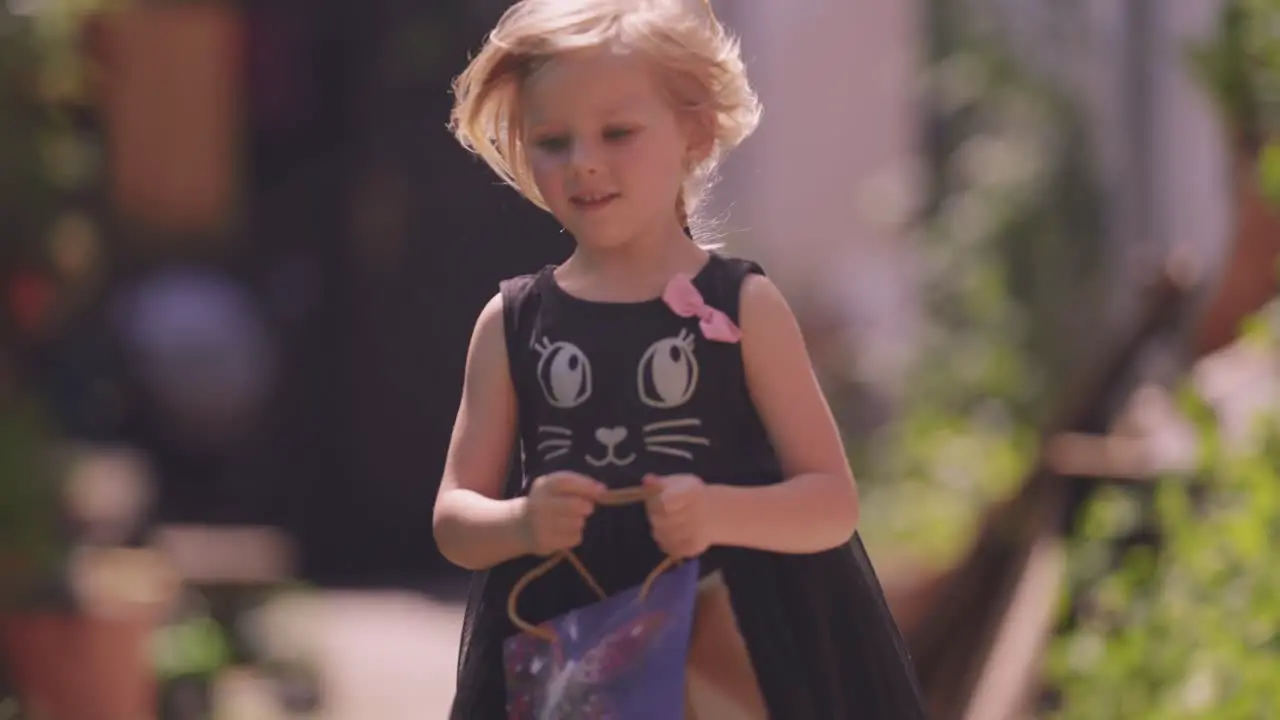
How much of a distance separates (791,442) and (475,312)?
3715 millimetres

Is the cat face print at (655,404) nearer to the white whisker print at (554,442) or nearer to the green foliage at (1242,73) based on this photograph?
the white whisker print at (554,442)

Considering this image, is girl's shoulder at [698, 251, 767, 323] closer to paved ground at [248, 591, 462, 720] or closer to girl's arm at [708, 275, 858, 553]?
girl's arm at [708, 275, 858, 553]

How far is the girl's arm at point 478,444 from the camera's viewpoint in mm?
2301

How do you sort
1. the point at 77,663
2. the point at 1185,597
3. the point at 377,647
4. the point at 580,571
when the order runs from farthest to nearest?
the point at 377,647, the point at 77,663, the point at 1185,597, the point at 580,571

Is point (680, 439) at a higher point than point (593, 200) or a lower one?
lower

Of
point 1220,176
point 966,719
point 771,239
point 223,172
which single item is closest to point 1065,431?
point 966,719

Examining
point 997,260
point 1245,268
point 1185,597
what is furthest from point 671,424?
point 997,260

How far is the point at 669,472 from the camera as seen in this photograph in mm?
2277

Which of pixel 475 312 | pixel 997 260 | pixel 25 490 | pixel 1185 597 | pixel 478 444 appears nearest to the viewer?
pixel 478 444

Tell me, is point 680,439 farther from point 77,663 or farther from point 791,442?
point 77,663

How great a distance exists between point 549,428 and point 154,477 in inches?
380

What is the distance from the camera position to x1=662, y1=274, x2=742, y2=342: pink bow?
2.28m

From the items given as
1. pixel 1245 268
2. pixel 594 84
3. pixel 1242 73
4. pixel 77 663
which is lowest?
pixel 77 663

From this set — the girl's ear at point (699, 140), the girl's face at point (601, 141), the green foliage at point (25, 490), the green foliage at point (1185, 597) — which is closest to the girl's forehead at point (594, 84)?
the girl's face at point (601, 141)
